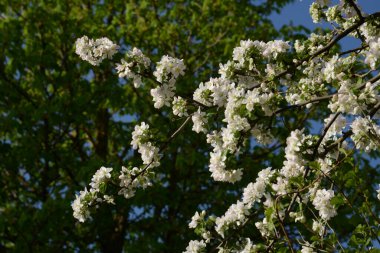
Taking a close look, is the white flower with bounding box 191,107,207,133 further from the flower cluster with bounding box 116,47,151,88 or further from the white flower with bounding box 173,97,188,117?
the flower cluster with bounding box 116,47,151,88

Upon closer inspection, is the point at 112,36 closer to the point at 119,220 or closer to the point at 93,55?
the point at 119,220

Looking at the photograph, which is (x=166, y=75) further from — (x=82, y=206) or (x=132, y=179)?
(x=82, y=206)

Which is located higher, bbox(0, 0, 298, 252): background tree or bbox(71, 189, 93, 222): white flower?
bbox(0, 0, 298, 252): background tree

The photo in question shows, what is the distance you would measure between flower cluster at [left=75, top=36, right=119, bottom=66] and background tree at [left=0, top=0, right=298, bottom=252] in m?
2.61

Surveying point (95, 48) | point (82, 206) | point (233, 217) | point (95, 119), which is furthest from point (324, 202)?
point (95, 119)

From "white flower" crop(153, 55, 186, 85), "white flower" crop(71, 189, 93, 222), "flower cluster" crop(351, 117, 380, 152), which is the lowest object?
"flower cluster" crop(351, 117, 380, 152)

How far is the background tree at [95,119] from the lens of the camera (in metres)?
8.48

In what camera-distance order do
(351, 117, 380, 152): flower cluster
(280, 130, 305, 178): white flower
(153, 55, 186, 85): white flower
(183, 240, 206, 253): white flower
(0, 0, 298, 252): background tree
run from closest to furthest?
(351, 117, 380, 152): flower cluster
(280, 130, 305, 178): white flower
(153, 55, 186, 85): white flower
(183, 240, 206, 253): white flower
(0, 0, 298, 252): background tree

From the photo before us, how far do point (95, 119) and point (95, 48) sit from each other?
22.5ft

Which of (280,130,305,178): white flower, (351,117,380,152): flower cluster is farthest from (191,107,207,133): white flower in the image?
(351,117,380,152): flower cluster

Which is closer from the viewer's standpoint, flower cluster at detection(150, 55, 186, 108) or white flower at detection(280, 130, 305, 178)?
white flower at detection(280, 130, 305, 178)

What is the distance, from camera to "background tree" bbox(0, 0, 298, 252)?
334 inches

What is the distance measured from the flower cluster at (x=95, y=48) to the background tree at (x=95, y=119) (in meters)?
2.61

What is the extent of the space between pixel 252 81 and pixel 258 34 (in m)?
6.38
